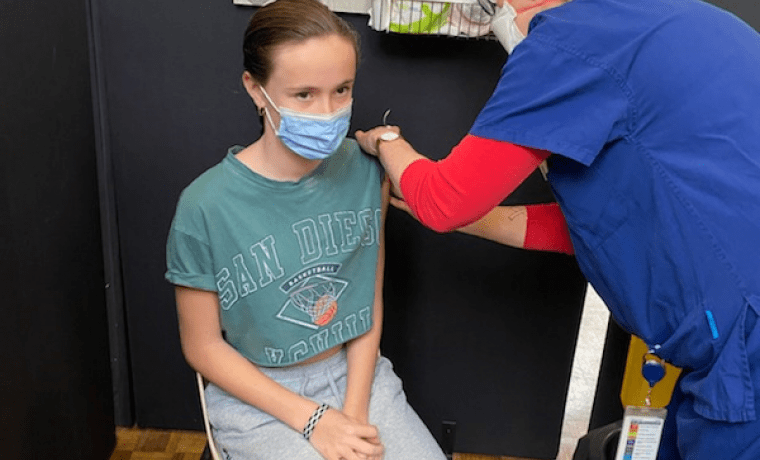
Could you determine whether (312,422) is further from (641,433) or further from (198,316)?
(641,433)

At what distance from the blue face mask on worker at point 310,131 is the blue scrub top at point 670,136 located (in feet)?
0.91

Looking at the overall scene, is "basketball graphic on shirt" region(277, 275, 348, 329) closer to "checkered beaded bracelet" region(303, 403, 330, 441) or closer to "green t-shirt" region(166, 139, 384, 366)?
"green t-shirt" region(166, 139, 384, 366)

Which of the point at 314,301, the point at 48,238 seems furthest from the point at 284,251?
the point at 48,238

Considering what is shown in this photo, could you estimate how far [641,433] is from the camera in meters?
1.32

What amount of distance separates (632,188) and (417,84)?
755 millimetres

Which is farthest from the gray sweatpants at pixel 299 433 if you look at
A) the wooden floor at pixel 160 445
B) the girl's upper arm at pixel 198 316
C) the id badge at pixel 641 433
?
the wooden floor at pixel 160 445

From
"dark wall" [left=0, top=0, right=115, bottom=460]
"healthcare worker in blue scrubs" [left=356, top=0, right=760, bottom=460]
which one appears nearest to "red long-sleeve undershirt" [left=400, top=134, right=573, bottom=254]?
"healthcare worker in blue scrubs" [left=356, top=0, right=760, bottom=460]

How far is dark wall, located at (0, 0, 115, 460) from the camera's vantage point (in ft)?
4.61

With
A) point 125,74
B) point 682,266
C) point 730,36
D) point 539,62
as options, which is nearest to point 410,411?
point 682,266

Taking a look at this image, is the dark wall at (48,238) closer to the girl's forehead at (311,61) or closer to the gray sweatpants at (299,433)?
the gray sweatpants at (299,433)

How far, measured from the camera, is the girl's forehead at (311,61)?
1198 mm

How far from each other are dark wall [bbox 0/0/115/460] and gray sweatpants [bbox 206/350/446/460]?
414 mm

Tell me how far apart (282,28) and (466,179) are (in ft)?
1.27

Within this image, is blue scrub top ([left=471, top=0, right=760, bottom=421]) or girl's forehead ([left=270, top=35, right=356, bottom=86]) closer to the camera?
blue scrub top ([left=471, top=0, right=760, bottom=421])
